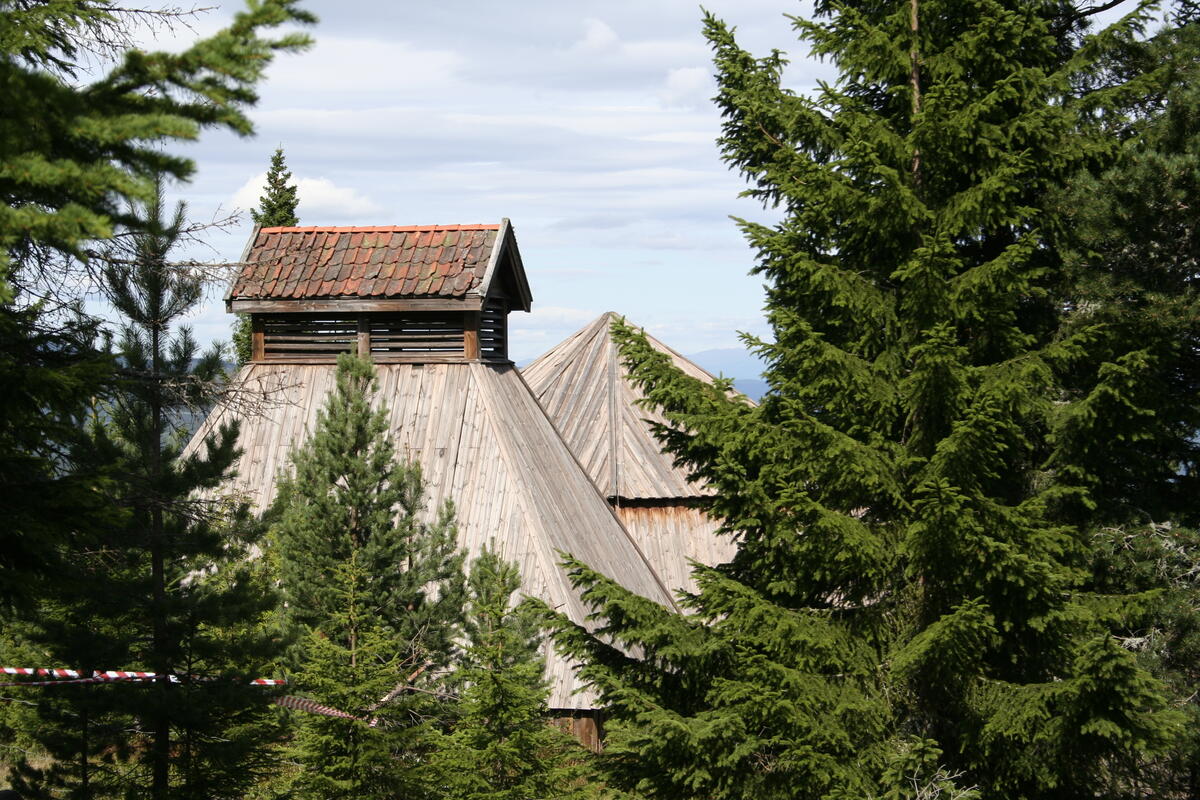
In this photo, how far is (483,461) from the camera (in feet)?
55.5

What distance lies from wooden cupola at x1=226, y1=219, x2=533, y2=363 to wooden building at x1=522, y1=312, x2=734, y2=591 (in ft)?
15.6

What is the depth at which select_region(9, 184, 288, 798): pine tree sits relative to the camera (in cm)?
1045

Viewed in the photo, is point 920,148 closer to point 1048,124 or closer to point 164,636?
point 1048,124

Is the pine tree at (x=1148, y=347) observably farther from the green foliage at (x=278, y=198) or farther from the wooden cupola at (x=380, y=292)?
the green foliage at (x=278, y=198)

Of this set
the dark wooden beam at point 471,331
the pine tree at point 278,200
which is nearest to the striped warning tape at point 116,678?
the dark wooden beam at point 471,331

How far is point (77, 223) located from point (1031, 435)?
29.7 ft

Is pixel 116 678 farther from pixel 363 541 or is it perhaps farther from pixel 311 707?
pixel 363 541

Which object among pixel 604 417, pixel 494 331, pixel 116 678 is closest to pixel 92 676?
pixel 116 678

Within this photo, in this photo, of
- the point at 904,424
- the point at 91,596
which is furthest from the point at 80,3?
the point at 904,424

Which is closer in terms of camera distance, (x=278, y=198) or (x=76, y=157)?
(x=76, y=157)

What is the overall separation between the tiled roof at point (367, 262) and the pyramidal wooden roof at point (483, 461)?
1209 millimetres

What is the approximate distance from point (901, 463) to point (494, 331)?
9585 millimetres

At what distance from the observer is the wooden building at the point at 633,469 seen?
23.4m

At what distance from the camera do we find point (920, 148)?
10.4 metres
